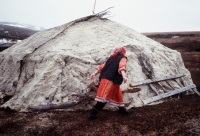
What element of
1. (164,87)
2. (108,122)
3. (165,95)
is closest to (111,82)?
(108,122)

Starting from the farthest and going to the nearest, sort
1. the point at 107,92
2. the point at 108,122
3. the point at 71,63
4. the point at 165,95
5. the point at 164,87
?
the point at 164,87 < the point at 165,95 < the point at 71,63 < the point at 108,122 < the point at 107,92

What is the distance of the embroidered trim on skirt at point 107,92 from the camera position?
16.7 ft

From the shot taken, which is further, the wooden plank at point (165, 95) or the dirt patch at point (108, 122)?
the wooden plank at point (165, 95)

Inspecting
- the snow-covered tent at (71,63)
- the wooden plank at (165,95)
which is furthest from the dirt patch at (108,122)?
the snow-covered tent at (71,63)

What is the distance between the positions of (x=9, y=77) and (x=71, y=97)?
2.16 m

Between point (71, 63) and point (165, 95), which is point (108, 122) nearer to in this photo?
point (71, 63)

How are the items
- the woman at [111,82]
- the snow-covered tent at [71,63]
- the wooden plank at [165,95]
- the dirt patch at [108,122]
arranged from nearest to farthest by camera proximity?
the dirt patch at [108,122]
the woman at [111,82]
the snow-covered tent at [71,63]
the wooden plank at [165,95]

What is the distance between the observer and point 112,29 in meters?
8.28

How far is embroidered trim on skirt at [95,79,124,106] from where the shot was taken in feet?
16.7

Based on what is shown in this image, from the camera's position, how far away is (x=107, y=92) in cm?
512

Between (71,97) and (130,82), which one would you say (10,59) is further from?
(130,82)

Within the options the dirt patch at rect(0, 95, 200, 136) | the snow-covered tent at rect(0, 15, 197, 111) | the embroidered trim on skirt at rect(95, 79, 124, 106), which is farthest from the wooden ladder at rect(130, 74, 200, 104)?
the embroidered trim on skirt at rect(95, 79, 124, 106)

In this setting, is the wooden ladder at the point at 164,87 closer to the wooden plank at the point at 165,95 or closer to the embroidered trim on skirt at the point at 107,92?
the wooden plank at the point at 165,95

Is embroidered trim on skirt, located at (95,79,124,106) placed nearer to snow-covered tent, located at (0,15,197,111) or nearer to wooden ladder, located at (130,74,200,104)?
snow-covered tent, located at (0,15,197,111)
